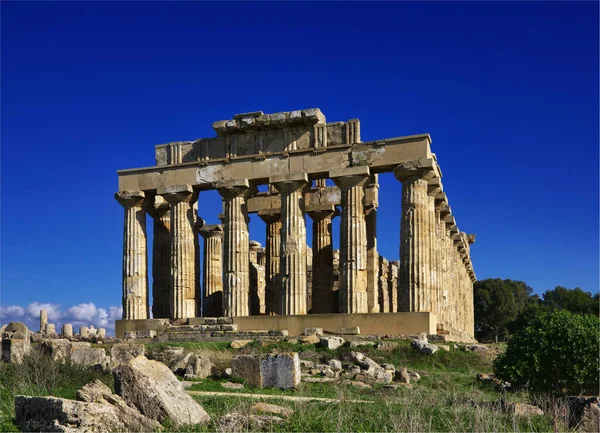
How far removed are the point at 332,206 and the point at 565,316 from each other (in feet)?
62.6

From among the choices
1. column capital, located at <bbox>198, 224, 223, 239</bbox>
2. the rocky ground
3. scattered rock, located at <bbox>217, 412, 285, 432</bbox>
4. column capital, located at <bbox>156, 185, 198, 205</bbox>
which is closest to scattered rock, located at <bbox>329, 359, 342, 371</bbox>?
the rocky ground

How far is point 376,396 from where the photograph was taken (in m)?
15.9

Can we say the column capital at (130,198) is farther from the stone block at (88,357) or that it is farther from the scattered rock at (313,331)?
the stone block at (88,357)

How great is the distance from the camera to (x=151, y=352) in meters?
23.2

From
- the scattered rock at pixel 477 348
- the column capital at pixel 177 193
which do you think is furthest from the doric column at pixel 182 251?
the scattered rock at pixel 477 348

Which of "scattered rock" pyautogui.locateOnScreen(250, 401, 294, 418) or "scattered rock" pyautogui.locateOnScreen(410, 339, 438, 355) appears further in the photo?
"scattered rock" pyautogui.locateOnScreen(410, 339, 438, 355)

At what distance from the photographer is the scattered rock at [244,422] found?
11391 mm

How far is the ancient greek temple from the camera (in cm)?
2912

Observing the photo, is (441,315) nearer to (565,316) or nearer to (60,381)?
(565,316)

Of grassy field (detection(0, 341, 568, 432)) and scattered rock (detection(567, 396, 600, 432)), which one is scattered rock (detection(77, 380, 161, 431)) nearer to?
grassy field (detection(0, 341, 568, 432))

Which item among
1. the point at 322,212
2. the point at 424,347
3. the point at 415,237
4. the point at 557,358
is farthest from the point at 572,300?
the point at 557,358

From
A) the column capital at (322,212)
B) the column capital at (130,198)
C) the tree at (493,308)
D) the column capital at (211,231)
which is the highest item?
the column capital at (130,198)

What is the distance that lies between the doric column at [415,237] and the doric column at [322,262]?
595 cm

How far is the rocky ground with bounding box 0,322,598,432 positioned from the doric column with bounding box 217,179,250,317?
5995 millimetres
